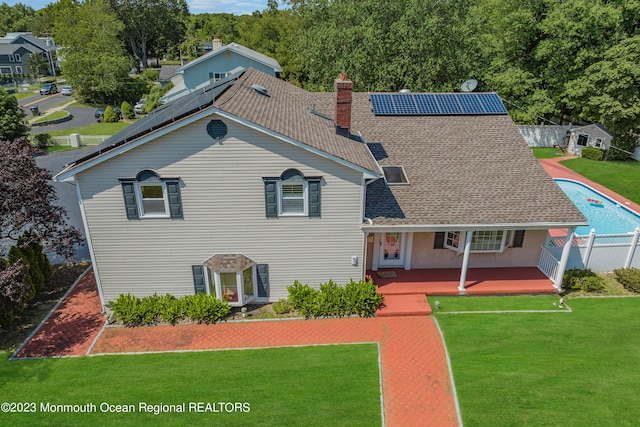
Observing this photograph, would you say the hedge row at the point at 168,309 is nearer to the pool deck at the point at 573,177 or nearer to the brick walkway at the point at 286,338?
the brick walkway at the point at 286,338

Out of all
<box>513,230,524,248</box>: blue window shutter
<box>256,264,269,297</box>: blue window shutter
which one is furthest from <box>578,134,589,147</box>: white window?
<box>256,264,269,297</box>: blue window shutter

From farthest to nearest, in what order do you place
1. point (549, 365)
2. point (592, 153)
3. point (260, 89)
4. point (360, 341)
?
point (592, 153), point (260, 89), point (360, 341), point (549, 365)

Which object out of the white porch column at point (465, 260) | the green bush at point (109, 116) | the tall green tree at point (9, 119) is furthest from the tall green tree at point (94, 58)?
the white porch column at point (465, 260)

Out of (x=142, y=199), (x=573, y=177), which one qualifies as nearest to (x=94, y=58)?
(x=142, y=199)

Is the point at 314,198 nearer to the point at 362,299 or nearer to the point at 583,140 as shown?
the point at 362,299

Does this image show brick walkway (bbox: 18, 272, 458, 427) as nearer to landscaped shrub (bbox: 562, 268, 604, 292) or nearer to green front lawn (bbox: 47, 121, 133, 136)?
landscaped shrub (bbox: 562, 268, 604, 292)

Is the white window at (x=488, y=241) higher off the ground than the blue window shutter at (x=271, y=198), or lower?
lower
